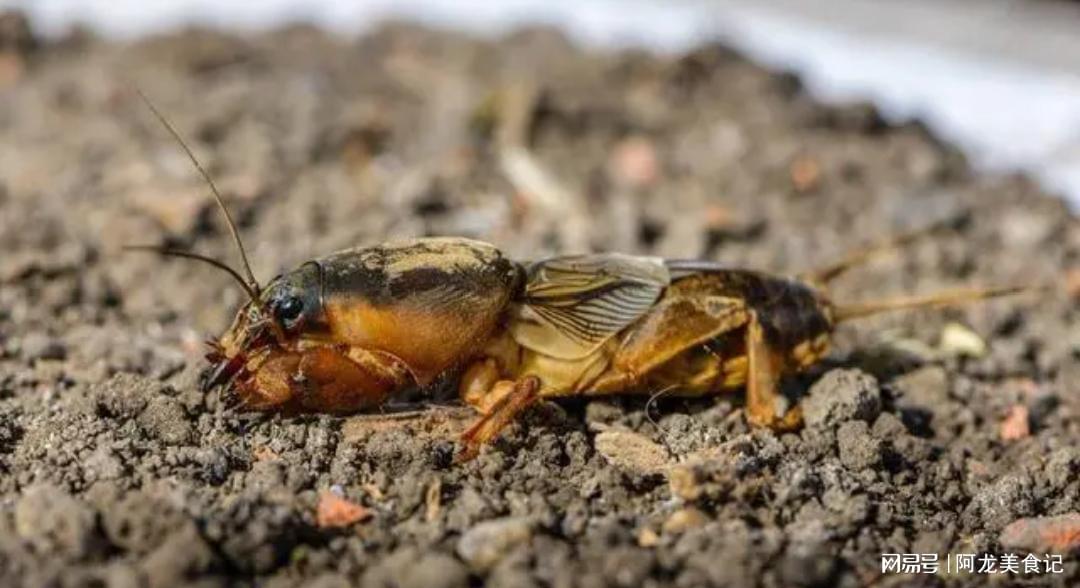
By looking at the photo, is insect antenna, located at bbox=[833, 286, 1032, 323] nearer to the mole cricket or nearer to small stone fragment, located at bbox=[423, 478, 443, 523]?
the mole cricket

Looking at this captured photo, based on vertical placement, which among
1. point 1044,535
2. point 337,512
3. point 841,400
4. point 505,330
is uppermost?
point 505,330

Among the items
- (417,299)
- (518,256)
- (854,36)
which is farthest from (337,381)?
(854,36)

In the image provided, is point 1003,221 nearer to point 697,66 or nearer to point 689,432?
point 697,66

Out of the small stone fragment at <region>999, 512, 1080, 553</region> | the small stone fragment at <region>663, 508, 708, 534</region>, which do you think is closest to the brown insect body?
the small stone fragment at <region>663, 508, 708, 534</region>

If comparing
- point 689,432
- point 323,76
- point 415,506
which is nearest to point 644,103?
point 323,76

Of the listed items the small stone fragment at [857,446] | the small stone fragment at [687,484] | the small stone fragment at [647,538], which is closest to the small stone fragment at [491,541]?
the small stone fragment at [647,538]

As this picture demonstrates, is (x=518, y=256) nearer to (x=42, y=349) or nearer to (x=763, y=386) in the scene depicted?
(x=763, y=386)

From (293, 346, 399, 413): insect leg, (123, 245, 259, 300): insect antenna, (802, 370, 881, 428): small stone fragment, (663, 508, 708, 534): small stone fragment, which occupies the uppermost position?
(123, 245, 259, 300): insect antenna
